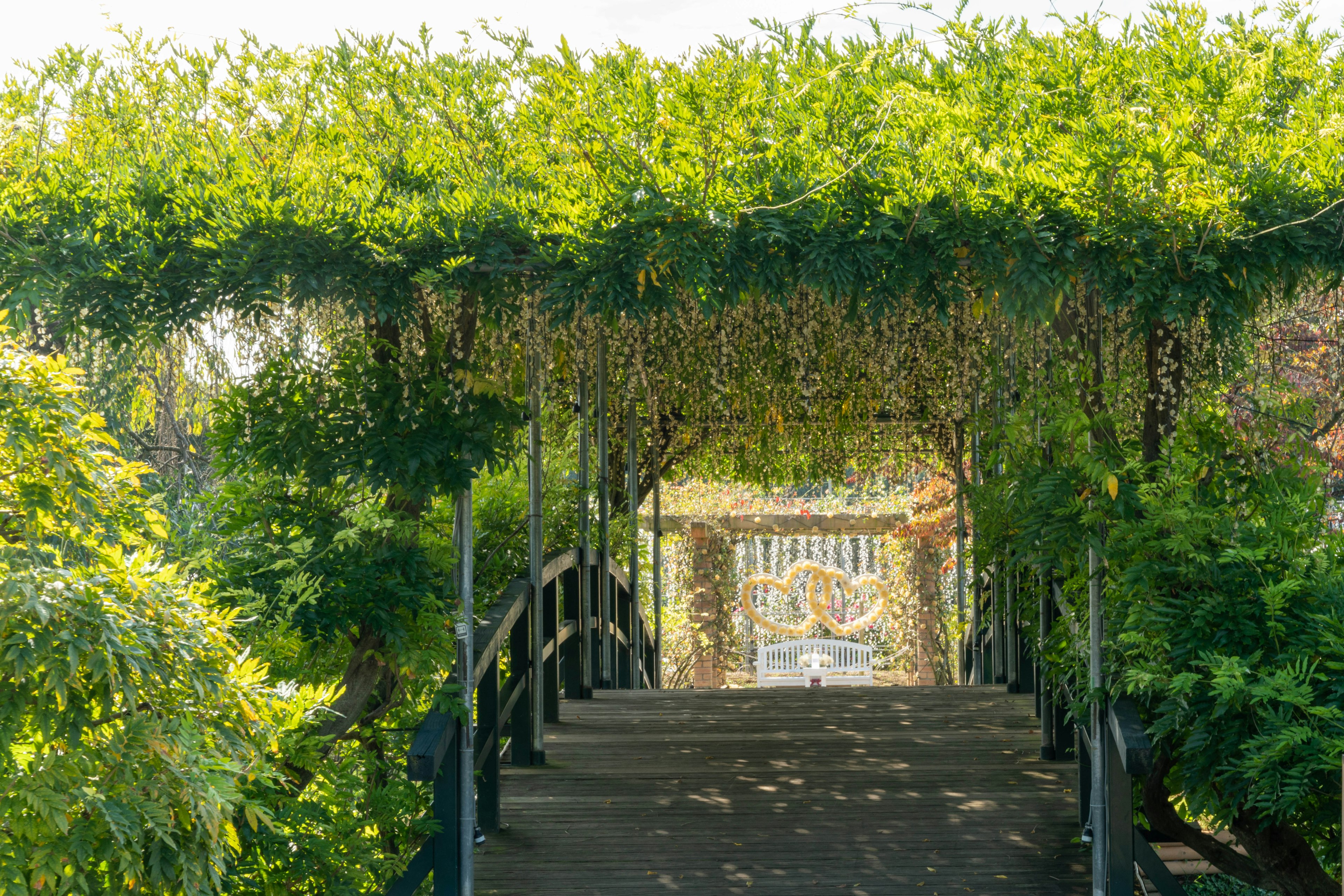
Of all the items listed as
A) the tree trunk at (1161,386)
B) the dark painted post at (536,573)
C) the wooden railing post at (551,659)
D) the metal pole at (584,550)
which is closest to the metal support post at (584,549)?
the metal pole at (584,550)

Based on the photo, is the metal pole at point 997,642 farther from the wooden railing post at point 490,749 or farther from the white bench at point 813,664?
the white bench at point 813,664

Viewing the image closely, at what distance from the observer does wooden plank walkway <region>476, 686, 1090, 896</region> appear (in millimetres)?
3209

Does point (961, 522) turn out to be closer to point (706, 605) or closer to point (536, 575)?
point (536, 575)

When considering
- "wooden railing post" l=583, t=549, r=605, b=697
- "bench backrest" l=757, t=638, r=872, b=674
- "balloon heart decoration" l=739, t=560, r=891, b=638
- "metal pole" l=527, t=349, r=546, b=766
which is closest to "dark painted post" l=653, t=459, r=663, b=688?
"wooden railing post" l=583, t=549, r=605, b=697

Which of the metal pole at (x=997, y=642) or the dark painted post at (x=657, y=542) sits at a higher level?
the dark painted post at (x=657, y=542)

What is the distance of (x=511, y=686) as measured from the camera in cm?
390

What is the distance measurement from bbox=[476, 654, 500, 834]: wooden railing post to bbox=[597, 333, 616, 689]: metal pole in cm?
158

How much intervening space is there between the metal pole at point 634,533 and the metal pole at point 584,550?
38.0 inches

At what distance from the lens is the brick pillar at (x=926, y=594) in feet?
37.3

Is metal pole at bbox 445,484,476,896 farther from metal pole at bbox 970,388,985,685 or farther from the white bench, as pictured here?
the white bench

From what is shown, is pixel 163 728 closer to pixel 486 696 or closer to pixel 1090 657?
pixel 486 696

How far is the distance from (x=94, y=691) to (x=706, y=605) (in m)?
10.1

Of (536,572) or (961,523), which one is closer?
(536,572)

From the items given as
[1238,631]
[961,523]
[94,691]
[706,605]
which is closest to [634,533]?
[961,523]
